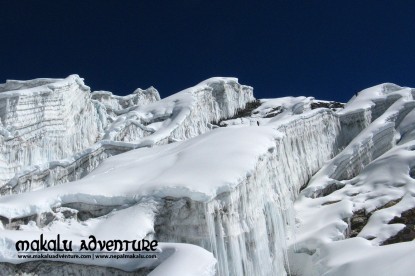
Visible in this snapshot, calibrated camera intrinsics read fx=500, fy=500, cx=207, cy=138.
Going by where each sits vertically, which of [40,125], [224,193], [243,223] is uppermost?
[40,125]

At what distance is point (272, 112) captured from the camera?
43750 millimetres

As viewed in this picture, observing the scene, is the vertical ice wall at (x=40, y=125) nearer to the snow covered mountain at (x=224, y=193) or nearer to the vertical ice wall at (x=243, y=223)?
the snow covered mountain at (x=224, y=193)

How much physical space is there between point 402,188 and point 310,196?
4345mm

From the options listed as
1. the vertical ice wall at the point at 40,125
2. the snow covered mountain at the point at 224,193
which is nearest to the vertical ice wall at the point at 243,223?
the snow covered mountain at the point at 224,193

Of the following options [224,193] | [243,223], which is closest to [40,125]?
[224,193]

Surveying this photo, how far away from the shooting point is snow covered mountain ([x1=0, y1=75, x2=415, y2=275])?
14.1m

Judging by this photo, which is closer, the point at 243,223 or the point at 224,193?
the point at 224,193

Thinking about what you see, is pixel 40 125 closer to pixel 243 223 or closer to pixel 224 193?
pixel 224 193

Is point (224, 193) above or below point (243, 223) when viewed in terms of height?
above

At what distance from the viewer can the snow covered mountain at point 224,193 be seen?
46.4ft

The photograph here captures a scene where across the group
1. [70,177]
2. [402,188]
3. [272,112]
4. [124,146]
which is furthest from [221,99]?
[402,188]

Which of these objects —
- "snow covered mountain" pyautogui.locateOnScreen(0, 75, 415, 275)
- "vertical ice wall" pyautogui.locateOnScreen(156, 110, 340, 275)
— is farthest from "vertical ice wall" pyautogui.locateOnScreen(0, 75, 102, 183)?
"vertical ice wall" pyautogui.locateOnScreen(156, 110, 340, 275)

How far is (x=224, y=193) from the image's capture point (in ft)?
51.5

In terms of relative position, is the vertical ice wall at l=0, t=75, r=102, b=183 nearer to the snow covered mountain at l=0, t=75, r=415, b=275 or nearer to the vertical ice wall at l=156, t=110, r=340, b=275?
the snow covered mountain at l=0, t=75, r=415, b=275
